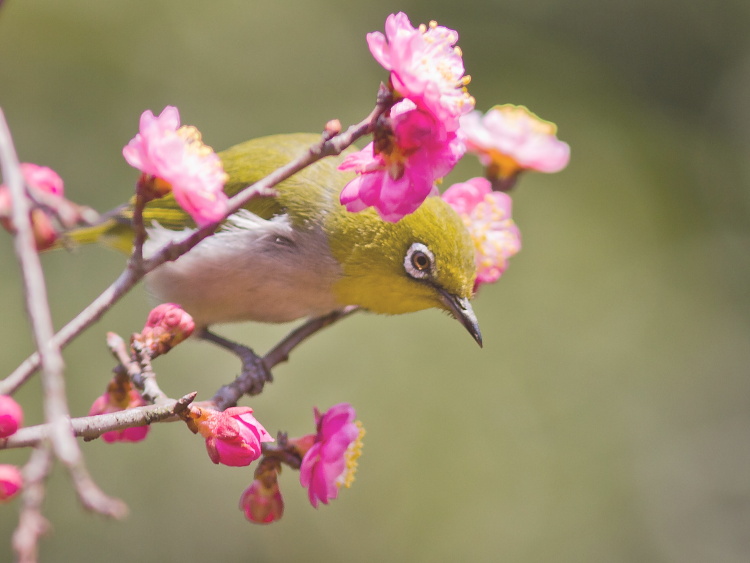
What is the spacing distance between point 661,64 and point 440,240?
6.52 meters

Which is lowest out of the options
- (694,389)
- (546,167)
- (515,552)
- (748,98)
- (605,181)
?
(515,552)

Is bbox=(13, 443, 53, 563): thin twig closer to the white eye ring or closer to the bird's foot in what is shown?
the bird's foot

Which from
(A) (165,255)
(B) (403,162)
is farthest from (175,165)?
(B) (403,162)

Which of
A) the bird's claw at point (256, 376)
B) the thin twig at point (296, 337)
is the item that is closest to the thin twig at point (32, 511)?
the bird's claw at point (256, 376)

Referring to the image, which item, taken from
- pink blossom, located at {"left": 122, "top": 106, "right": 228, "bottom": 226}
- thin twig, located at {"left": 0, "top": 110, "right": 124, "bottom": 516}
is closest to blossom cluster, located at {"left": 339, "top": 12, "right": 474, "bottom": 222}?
pink blossom, located at {"left": 122, "top": 106, "right": 228, "bottom": 226}

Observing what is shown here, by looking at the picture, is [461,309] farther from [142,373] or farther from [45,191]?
[45,191]

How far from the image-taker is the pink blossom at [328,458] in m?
1.82

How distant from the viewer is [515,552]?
6.04 m

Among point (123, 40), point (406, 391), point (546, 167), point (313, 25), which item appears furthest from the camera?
point (313, 25)

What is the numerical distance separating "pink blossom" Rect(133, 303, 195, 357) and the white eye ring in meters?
0.86

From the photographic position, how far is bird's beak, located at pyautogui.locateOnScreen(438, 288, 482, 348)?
2451 millimetres

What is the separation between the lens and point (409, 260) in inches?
98.6

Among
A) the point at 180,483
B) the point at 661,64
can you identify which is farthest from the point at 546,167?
the point at 661,64

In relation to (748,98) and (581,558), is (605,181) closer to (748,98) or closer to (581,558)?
(748,98)
